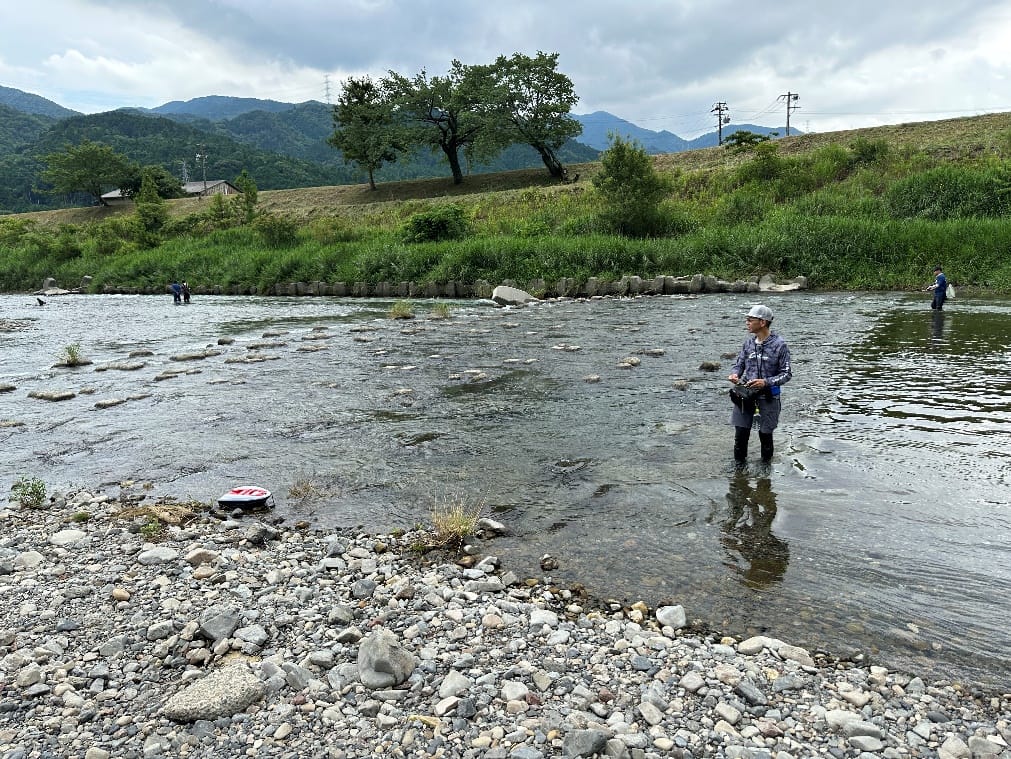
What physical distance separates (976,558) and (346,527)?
19.3ft

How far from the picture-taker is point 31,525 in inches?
261

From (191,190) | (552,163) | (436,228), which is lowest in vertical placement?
(436,228)

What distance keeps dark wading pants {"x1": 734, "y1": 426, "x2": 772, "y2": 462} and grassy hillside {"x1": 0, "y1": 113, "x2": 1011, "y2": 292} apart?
2415cm

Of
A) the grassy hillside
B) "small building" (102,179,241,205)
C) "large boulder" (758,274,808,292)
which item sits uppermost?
"small building" (102,179,241,205)

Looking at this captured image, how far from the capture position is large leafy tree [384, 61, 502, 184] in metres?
71.6

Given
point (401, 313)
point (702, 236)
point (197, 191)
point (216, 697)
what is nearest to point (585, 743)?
point (216, 697)

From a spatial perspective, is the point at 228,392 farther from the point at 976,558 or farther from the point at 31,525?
the point at 976,558

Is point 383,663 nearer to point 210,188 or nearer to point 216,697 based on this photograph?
point 216,697

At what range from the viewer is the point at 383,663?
13.0ft

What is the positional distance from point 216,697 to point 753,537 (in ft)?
15.5

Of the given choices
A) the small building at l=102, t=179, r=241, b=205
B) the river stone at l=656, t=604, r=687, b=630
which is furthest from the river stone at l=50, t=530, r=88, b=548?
the small building at l=102, t=179, r=241, b=205

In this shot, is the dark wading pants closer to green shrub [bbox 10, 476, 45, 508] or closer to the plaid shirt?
the plaid shirt

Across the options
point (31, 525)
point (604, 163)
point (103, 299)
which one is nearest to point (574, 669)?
point (31, 525)

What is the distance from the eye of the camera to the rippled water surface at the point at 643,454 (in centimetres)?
511
